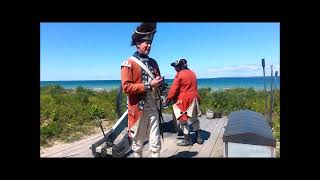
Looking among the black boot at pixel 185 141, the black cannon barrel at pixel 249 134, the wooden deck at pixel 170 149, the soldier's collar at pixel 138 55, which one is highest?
the soldier's collar at pixel 138 55

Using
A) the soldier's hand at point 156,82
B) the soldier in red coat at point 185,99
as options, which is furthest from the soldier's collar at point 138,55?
the soldier in red coat at point 185,99

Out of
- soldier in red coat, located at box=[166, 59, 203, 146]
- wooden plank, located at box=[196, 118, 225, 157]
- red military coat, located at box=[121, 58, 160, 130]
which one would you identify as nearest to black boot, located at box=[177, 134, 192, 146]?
soldier in red coat, located at box=[166, 59, 203, 146]

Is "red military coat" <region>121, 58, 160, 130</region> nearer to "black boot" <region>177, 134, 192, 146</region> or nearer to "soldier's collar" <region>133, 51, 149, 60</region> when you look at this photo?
"soldier's collar" <region>133, 51, 149, 60</region>

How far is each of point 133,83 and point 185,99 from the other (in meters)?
1.03

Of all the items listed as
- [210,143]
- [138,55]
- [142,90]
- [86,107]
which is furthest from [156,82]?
[86,107]

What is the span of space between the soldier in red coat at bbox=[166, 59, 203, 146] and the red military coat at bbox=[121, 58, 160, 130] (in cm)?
77

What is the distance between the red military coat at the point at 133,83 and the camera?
2920 mm

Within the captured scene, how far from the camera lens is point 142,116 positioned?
9.96 feet

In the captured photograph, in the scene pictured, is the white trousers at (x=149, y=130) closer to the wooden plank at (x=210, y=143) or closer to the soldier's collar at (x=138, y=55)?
the soldier's collar at (x=138, y=55)

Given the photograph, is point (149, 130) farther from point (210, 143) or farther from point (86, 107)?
point (86, 107)

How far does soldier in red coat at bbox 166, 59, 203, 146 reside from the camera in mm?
3826

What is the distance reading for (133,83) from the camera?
2969 millimetres
